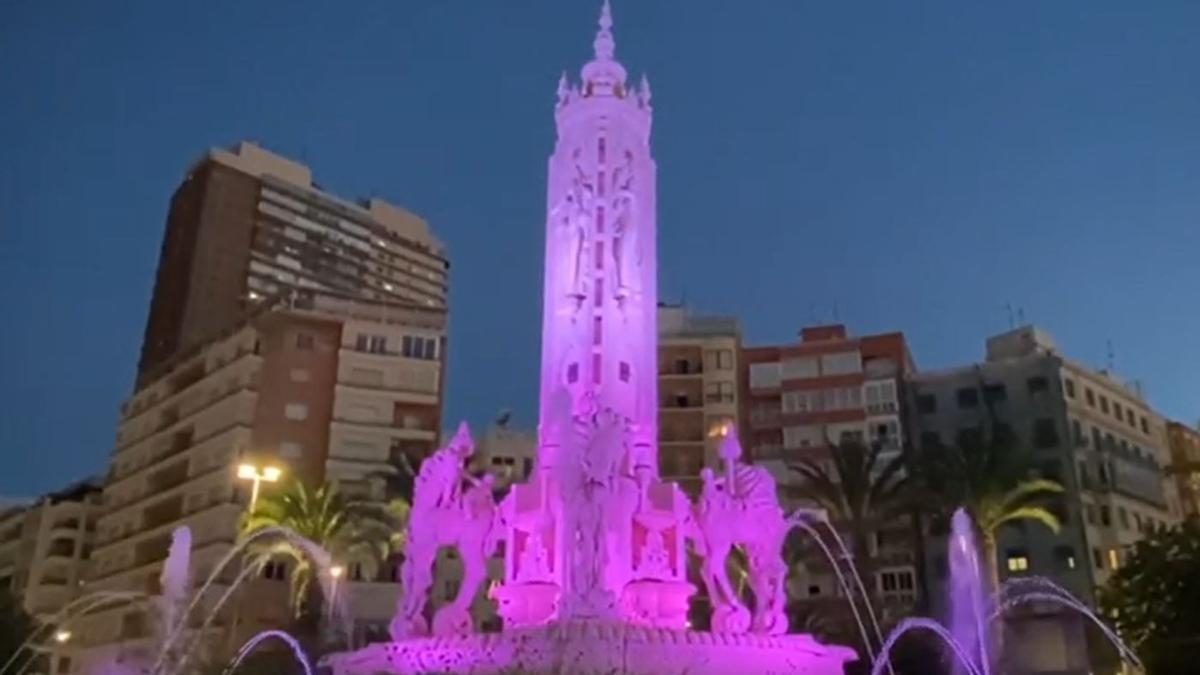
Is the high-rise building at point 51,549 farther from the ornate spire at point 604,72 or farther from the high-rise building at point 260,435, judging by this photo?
the ornate spire at point 604,72

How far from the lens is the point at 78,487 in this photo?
84.9 metres

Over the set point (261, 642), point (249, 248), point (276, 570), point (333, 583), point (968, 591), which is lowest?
point (261, 642)

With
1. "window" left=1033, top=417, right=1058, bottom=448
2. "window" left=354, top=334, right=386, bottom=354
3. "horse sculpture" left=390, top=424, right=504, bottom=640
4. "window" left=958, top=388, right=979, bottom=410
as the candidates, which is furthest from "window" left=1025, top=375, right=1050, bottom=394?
"horse sculpture" left=390, top=424, right=504, bottom=640

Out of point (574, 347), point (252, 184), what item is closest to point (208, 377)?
point (252, 184)

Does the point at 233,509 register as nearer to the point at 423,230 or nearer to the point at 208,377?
the point at 208,377

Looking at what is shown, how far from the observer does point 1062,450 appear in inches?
2381

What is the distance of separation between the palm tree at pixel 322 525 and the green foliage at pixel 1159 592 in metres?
27.7

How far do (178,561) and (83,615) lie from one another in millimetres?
45674

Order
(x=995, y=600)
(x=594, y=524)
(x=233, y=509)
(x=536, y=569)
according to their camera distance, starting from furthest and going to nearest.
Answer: (x=233, y=509)
(x=995, y=600)
(x=536, y=569)
(x=594, y=524)

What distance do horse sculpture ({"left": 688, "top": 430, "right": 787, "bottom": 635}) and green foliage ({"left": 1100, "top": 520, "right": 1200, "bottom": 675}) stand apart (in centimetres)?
1126

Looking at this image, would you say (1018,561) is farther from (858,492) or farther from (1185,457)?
(1185,457)

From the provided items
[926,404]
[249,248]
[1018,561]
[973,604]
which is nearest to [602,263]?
[973,604]

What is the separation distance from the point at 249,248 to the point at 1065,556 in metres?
65.2

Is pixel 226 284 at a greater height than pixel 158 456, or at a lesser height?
greater
